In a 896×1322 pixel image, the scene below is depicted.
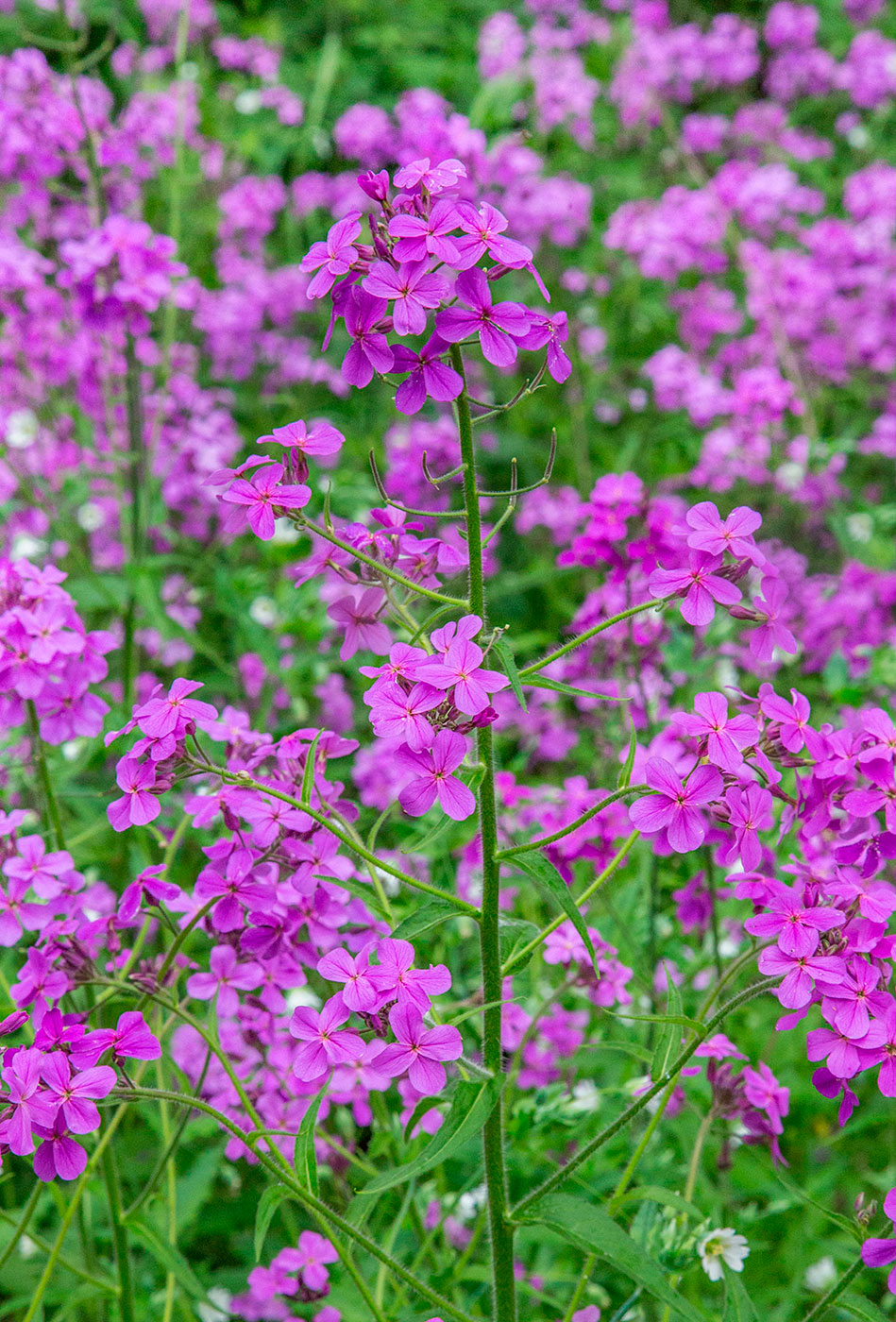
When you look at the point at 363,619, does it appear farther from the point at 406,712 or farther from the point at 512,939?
the point at 512,939

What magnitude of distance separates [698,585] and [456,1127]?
2.16 feet

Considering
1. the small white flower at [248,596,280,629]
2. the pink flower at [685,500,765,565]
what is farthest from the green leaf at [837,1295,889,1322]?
the small white flower at [248,596,280,629]

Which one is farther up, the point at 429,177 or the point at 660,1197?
the point at 429,177

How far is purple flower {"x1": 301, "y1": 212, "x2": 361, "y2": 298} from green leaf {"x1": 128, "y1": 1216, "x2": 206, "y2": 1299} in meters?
1.34

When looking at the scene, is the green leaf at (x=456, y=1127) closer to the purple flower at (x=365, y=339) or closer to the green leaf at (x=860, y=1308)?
the green leaf at (x=860, y=1308)

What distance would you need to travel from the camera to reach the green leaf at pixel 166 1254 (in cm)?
177

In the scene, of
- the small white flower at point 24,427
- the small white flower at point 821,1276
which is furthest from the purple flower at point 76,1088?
the small white flower at point 24,427

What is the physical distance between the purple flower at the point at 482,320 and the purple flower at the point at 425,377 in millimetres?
22

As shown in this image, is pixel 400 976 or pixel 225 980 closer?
pixel 400 976

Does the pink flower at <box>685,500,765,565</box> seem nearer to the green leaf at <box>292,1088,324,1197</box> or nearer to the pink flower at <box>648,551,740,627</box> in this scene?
the pink flower at <box>648,551,740,627</box>

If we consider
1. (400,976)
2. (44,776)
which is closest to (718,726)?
(400,976)

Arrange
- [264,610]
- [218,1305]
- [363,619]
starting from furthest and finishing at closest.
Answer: [264,610]
[218,1305]
[363,619]

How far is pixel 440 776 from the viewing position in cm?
128

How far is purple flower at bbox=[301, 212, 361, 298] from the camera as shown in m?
1.35
